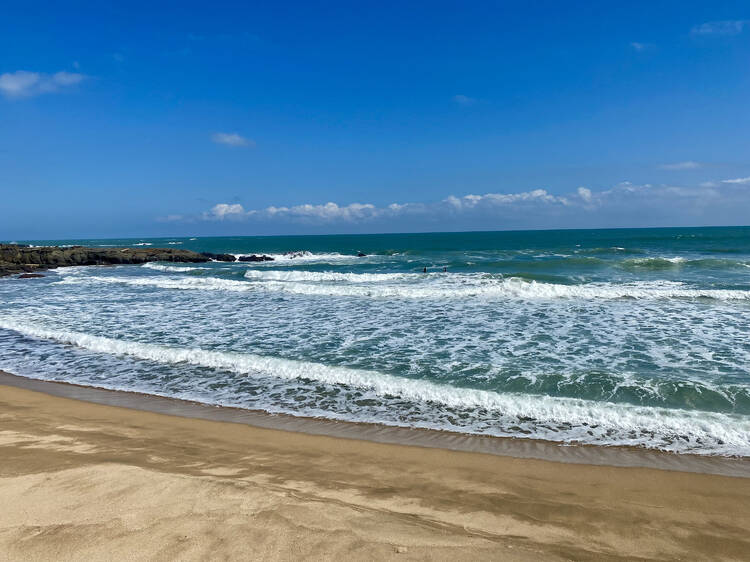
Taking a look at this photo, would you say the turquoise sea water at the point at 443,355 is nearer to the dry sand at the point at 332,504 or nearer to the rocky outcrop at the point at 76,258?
the dry sand at the point at 332,504

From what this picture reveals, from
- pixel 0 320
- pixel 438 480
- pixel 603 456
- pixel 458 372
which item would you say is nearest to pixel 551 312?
pixel 458 372

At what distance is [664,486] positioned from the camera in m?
4.50

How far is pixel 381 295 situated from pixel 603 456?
48.2ft

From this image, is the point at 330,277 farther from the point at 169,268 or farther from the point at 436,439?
the point at 436,439

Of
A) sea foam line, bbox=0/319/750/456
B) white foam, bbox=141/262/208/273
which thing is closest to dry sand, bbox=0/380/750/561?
sea foam line, bbox=0/319/750/456

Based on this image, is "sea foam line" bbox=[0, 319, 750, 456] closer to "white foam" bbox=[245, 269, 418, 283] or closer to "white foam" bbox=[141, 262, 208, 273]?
"white foam" bbox=[245, 269, 418, 283]

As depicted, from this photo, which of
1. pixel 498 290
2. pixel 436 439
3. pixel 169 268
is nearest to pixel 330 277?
pixel 498 290

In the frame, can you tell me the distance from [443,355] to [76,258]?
42.2 meters

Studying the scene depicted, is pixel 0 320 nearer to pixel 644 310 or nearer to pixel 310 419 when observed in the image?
pixel 310 419

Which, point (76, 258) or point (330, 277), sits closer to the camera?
point (330, 277)

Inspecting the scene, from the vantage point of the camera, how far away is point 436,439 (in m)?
5.79

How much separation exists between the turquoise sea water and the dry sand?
1202 mm

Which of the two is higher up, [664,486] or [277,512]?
[277,512]

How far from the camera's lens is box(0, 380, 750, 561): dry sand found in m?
3.17
